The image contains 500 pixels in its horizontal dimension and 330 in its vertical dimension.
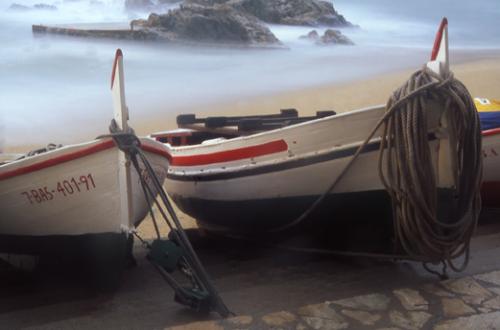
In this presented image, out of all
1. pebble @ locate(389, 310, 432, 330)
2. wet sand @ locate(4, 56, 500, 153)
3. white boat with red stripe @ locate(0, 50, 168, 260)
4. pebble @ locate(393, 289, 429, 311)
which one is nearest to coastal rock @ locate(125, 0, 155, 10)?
wet sand @ locate(4, 56, 500, 153)

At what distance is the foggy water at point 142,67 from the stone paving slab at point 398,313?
785 cm

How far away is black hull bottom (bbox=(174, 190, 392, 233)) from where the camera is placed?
4.98 metres

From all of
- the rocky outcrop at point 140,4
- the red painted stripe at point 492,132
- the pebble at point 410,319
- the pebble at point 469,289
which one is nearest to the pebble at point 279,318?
the pebble at point 410,319

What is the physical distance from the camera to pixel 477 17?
31.5 metres

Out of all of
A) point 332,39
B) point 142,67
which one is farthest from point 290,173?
point 332,39

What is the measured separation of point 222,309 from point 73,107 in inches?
413

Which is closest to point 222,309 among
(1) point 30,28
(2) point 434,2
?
(1) point 30,28

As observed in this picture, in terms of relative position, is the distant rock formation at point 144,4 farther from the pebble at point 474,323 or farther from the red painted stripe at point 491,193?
the pebble at point 474,323

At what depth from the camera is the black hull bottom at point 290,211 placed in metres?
4.98

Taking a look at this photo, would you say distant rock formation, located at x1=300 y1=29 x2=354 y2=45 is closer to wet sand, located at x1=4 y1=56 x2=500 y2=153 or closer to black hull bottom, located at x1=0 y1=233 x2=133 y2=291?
wet sand, located at x1=4 y1=56 x2=500 y2=153

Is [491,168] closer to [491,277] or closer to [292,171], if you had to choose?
[491,277]

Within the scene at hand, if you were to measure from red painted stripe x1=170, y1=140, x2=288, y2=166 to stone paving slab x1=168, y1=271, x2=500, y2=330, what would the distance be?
1.19m

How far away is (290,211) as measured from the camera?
5246 millimetres

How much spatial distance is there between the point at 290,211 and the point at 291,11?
70.1 ft
